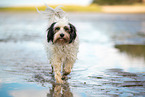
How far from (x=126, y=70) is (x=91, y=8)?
253 feet

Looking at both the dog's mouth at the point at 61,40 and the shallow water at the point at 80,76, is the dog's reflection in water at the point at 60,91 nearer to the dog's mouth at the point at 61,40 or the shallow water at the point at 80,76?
the shallow water at the point at 80,76

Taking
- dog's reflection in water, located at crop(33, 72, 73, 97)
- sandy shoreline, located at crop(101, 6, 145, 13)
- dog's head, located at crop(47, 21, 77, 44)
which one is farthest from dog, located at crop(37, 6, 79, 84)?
sandy shoreline, located at crop(101, 6, 145, 13)

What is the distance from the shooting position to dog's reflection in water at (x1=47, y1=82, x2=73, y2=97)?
5078mm

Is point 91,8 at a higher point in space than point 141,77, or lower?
lower

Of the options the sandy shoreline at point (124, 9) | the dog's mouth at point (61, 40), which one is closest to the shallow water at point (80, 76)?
the dog's mouth at point (61, 40)

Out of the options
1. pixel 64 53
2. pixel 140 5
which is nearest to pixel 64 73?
pixel 64 53

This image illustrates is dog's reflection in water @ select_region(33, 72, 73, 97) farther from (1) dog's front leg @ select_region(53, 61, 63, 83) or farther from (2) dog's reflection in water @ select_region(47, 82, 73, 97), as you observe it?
(1) dog's front leg @ select_region(53, 61, 63, 83)

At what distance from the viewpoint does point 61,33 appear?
5.70m

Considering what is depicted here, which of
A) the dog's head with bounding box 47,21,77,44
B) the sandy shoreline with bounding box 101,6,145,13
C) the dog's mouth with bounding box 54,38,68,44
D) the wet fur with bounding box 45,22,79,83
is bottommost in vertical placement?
the sandy shoreline with bounding box 101,6,145,13

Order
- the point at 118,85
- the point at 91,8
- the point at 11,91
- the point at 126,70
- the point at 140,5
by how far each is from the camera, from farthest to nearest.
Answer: the point at 91,8 < the point at 140,5 < the point at 126,70 < the point at 118,85 < the point at 11,91

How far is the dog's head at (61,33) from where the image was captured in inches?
226

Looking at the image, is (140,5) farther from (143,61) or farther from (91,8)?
(143,61)

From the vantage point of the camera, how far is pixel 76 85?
228 inches

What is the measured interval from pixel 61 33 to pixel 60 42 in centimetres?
38
